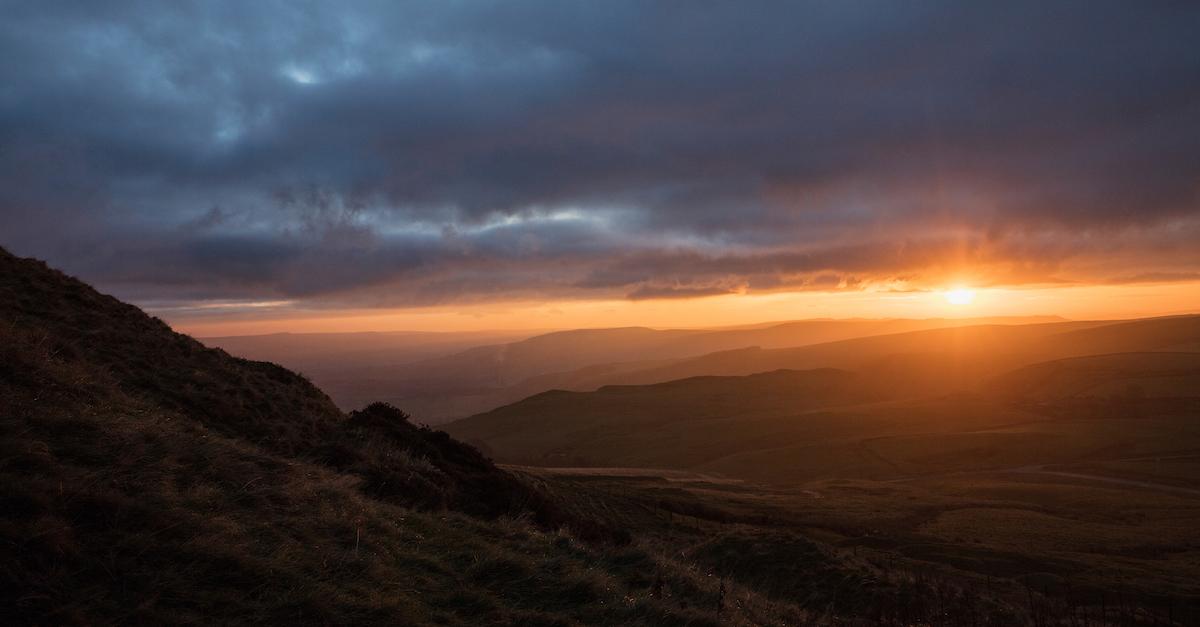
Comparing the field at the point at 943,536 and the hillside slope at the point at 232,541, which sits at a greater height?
the hillside slope at the point at 232,541

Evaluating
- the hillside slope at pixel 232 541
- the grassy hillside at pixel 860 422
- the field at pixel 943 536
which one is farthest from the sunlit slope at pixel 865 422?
the hillside slope at pixel 232 541

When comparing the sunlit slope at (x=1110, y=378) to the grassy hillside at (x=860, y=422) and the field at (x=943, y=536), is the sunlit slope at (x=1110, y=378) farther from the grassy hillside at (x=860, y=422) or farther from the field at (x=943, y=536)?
the field at (x=943, y=536)

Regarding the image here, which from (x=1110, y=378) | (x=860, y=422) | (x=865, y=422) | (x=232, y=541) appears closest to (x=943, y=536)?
(x=232, y=541)

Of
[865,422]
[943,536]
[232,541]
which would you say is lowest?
[865,422]

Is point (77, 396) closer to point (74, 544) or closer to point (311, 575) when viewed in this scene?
point (74, 544)

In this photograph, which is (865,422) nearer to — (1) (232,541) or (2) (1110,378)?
(2) (1110,378)

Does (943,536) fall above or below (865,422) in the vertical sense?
above

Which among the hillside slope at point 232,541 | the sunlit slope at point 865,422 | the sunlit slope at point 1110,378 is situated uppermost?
the hillside slope at point 232,541

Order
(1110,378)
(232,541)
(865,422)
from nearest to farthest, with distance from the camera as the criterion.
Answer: (232,541)
(865,422)
(1110,378)

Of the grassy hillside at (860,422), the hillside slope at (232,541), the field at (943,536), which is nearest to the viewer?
the hillside slope at (232,541)

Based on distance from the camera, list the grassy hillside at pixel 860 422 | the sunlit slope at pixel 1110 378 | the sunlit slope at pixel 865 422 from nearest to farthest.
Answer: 1. the grassy hillside at pixel 860 422
2. the sunlit slope at pixel 865 422
3. the sunlit slope at pixel 1110 378

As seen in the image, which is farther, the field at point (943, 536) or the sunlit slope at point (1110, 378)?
the sunlit slope at point (1110, 378)

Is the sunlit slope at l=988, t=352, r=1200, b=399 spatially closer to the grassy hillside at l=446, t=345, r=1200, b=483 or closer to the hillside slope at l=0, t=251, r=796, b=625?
the grassy hillside at l=446, t=345, r=1200, b=483

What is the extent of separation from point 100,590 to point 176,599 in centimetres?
60
